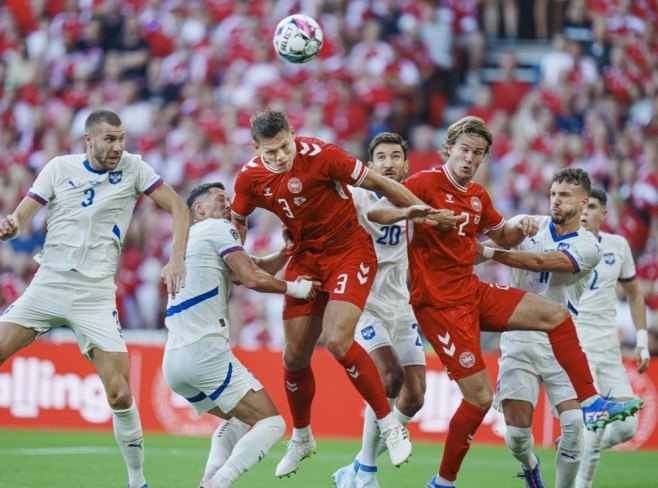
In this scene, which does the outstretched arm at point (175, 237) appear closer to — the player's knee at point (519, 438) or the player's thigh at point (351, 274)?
the player's thigh at point (351, 274)

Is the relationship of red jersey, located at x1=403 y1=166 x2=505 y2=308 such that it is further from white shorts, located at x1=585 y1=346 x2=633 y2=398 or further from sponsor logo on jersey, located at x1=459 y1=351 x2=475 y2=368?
white shorts, located at x1=585 y1=346 x2=633 y2=398

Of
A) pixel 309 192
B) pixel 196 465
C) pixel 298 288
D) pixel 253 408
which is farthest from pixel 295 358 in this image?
pixel 196 465

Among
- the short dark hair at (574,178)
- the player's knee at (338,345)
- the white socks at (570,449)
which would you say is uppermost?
the short dark hair at (574,178)

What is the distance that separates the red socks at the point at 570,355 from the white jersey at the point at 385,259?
1675 millimetres

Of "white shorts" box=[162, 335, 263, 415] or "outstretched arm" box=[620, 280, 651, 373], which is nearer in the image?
"white shorts" box=[162, 335, 263, 415]

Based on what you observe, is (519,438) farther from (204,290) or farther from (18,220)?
(18,220)

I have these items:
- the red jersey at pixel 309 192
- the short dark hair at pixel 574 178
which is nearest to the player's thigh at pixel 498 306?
the short dark hair at pixel 574 178

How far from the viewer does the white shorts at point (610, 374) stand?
33.1ft

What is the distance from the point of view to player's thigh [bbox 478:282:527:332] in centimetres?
795

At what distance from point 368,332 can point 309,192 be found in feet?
5.11

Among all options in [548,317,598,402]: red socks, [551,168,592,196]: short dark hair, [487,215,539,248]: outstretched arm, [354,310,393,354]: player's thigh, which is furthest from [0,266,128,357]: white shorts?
[551,168,592,196]: short dark hair

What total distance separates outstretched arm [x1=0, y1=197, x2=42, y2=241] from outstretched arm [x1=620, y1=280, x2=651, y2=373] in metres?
5.55

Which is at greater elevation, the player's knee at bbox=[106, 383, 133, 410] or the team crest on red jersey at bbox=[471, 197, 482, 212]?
the team crest on red jersey at bbox=[471, 197, 482, 212]

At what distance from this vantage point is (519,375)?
8633mm
